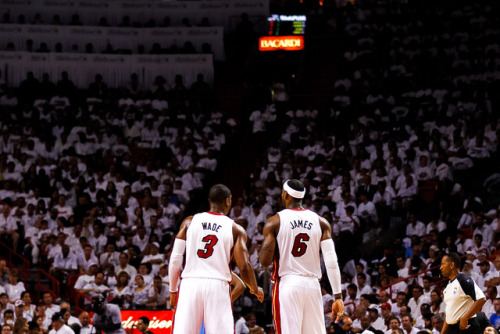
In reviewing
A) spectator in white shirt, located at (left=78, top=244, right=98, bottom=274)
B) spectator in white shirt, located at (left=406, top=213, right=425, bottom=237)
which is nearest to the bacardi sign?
spectator in white shirt, located at (left=406, top=213, right=425, bottom=237)

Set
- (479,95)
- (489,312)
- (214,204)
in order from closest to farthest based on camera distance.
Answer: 1. (214,204)
2. (489,312)
3. (479,95)

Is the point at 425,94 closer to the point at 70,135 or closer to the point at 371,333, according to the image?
the point at 70,135

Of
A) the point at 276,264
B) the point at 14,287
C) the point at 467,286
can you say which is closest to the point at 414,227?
the point at 467,286

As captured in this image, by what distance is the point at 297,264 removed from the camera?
8734mm

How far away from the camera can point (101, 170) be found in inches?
872

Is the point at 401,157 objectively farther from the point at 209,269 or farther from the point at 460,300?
the point at 209,269

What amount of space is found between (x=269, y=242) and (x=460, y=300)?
2961 mm

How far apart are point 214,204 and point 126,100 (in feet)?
58.1

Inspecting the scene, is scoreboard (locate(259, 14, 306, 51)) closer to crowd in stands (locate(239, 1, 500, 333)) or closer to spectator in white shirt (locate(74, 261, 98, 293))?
crowd in stands (locate(239, 1, 500, 333))

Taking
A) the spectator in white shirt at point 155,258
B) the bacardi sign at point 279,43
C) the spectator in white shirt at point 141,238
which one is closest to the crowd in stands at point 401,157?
the bacardi sign at point 279,43

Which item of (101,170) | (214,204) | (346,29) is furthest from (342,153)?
(214,204)

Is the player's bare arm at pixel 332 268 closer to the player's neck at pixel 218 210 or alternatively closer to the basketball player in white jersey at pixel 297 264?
the basketball player in white jersey at pixel 297 264

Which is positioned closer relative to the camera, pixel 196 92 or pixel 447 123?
pixel 447 123

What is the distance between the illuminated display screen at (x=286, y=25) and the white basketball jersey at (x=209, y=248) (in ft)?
66.4
